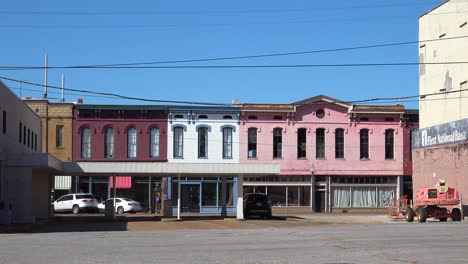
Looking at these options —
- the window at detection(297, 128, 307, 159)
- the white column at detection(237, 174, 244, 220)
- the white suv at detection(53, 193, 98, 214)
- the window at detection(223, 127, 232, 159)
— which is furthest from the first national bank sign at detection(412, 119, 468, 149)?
the white suv at detection(53, 193, 98, 214)

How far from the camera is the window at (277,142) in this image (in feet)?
185

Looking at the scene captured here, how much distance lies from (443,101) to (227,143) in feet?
57.0

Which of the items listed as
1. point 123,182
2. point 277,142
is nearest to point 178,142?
point 123,182

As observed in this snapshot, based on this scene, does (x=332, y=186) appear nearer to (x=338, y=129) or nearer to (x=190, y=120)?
(x=338, y=129)

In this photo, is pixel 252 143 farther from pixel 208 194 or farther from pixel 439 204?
pixel 439 204

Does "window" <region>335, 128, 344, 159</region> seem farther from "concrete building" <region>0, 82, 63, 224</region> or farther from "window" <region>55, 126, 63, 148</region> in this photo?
"concrete building" <region>0, 82, 63, 224</region>

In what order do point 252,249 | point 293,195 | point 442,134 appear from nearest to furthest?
point 252,249 < point 442,134 < point 293,195

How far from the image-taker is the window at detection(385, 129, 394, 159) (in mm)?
57156

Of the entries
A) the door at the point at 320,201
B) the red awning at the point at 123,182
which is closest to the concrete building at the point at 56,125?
the red awning at the point at 123,182

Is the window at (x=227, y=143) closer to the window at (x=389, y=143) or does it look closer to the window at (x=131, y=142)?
the window at (x=131, y=142)

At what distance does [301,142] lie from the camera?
56781 mm

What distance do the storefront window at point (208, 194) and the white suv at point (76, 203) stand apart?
9193 mm

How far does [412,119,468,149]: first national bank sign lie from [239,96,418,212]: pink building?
6.56 m

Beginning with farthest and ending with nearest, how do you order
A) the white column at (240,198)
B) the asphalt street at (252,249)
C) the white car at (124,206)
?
the white car at (124,206), the white column at (240,198), the asphalt street at (252,249)
